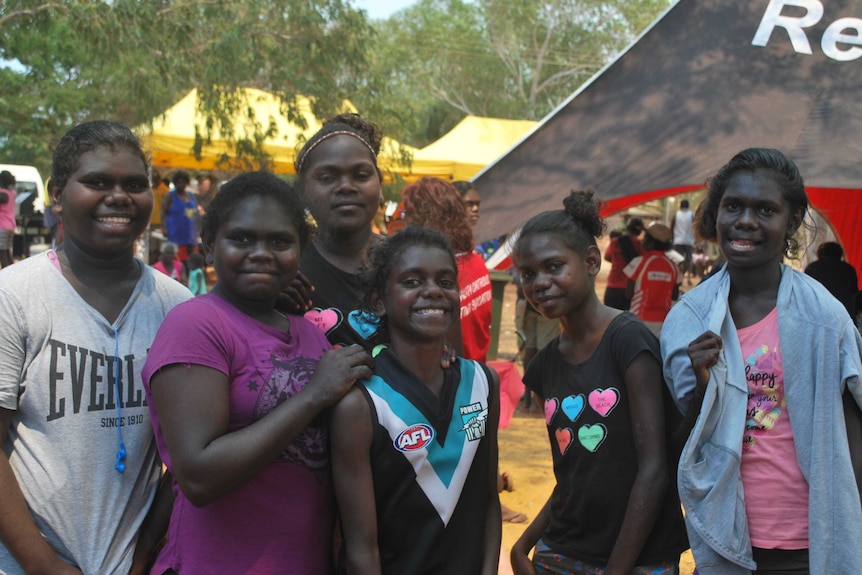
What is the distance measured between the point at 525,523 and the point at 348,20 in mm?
8236

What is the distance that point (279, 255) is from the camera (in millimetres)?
2057

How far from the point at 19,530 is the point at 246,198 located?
0.97 m

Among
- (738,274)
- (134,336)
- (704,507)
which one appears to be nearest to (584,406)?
(704,507)

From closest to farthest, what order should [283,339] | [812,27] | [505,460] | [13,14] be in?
[283,339] → [812,27] → [505,460] → [13,14]

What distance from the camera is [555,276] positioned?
2449mm

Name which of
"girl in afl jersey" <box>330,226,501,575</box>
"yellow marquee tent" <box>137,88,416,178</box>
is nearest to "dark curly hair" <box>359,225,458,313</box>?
"girl in afl jersey" <box>330,226,501,575</box>

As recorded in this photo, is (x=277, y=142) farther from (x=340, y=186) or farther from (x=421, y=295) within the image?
(x=421, y=295)

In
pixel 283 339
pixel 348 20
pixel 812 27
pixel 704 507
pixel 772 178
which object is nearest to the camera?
pixel 283 339

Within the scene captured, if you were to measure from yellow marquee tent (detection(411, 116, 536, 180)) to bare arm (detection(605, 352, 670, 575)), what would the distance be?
12.8m

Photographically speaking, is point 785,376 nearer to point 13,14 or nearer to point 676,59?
point 676,59

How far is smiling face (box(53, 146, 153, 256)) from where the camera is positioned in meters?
2.11

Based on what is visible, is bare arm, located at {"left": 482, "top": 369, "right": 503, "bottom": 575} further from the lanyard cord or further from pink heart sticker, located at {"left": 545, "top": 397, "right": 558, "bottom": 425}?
the lanyard cord

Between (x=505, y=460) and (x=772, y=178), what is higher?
(x=772, y=178)

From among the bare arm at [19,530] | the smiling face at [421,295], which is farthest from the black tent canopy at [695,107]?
the bare arm at [19,530]
